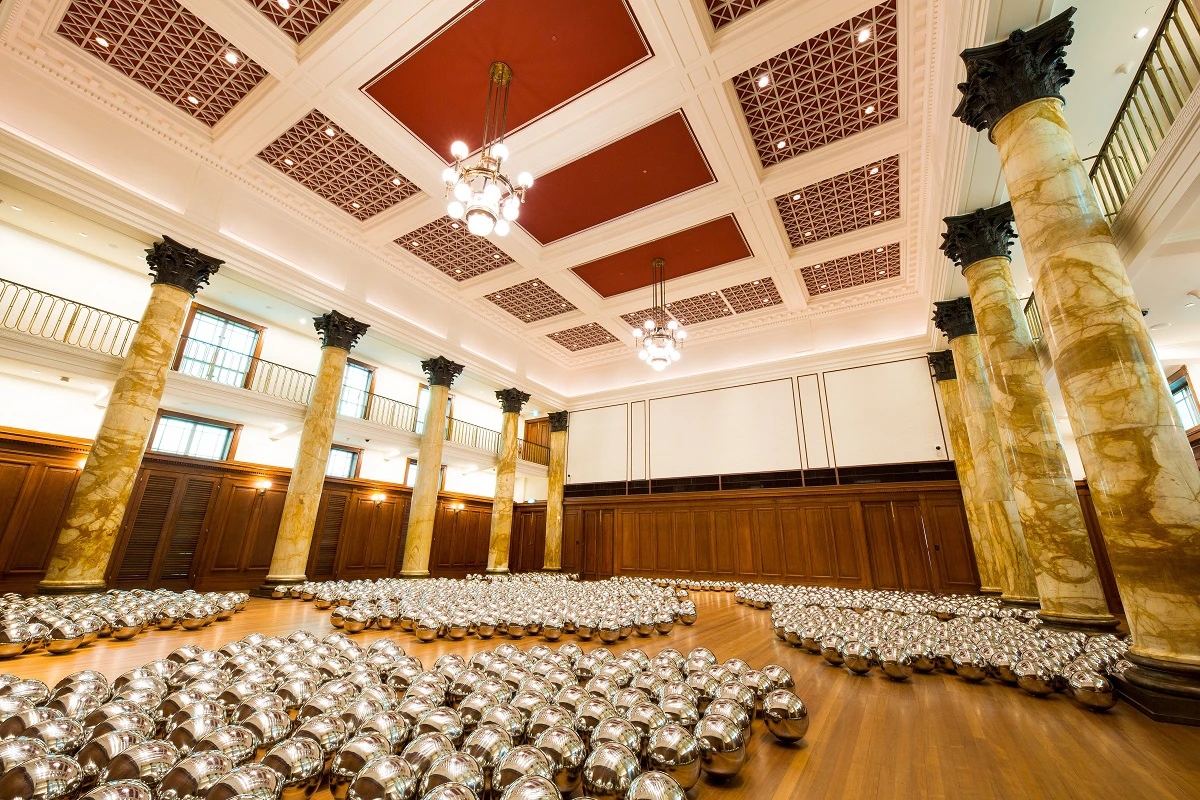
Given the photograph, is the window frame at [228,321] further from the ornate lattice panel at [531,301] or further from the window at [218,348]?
the ornate lattice panel at [531,301]

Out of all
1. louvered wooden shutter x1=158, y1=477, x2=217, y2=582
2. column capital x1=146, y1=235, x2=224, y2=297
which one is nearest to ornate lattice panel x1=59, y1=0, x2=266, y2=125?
column capital x1=146, y1=235, x2=224, y2=297

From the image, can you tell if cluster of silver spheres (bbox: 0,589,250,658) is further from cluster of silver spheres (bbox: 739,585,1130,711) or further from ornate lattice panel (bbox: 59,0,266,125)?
ornate lattice panel (bbox: 59,0,266,125)

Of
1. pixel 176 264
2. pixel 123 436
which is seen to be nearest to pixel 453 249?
pixel 176 264

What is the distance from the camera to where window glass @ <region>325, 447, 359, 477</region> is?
11328 millimetres

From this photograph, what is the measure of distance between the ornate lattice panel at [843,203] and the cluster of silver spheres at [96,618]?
30.4 feet

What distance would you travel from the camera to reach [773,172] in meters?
7.27

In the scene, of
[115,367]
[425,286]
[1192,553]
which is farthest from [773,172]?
[115,367]

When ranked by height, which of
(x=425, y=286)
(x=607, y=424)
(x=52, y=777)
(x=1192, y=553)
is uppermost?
(x=425, y=286)

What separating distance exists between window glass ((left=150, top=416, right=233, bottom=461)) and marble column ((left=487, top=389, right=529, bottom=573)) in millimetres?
5898

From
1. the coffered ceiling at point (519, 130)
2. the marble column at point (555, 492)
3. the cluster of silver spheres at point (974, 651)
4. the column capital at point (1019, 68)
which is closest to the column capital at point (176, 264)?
the coffered ceiling at point (519, 130)

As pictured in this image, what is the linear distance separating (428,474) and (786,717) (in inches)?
378

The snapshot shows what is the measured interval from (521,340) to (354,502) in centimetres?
595

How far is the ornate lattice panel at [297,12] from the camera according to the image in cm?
524

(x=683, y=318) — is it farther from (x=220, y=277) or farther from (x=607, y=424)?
(x=220, y=277)
